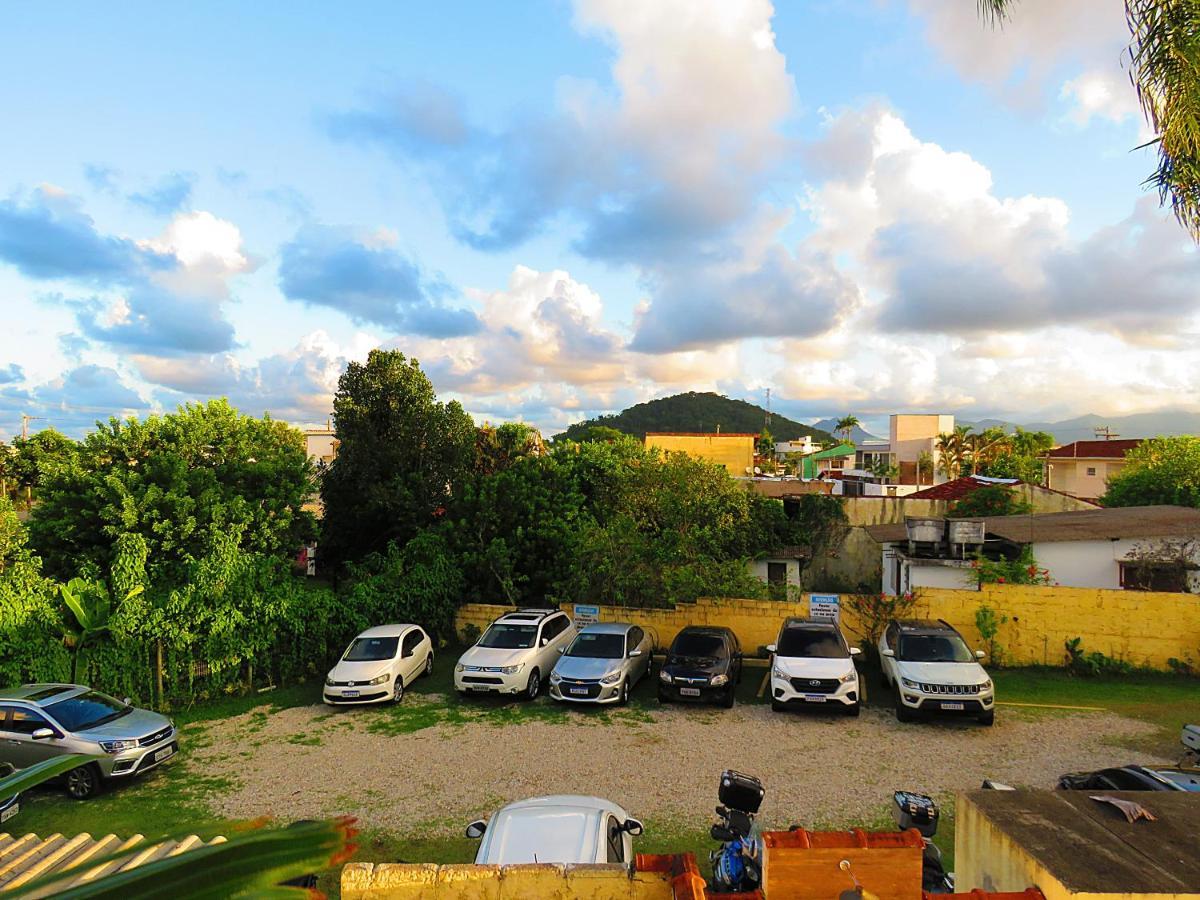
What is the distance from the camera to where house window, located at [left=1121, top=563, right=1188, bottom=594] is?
16016mm

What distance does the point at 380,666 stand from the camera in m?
13.2

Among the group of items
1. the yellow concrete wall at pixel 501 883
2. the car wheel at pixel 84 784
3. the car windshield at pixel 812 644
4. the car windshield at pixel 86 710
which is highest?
the yellow concrete wall at pixel 501 883

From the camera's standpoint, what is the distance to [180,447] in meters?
18.8

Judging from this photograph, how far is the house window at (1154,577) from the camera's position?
16.0 m

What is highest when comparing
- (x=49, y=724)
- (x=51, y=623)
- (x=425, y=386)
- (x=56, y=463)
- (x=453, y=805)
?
(x=425, y=386)

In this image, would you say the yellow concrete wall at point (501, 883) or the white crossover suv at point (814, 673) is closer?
the yellow concrete wall at point (501, 883)

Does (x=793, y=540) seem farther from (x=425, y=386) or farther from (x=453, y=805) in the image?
(x=453, y=805)

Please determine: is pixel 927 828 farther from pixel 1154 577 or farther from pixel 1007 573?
pixel 1154 577

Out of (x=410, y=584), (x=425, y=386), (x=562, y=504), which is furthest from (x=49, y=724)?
(x=425, y=386)

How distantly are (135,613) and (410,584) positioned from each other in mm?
5576

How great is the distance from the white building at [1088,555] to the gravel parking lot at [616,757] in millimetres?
4953

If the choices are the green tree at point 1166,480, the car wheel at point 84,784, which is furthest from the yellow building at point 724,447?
the car wheel at point 84,784

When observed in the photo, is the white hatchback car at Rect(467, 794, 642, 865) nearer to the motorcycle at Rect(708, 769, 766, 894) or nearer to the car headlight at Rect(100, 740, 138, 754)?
the motorcycle at Rect(708, 769, 766, 894)

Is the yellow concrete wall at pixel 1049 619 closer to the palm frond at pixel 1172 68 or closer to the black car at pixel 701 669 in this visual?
the black car at pixel 701 669
